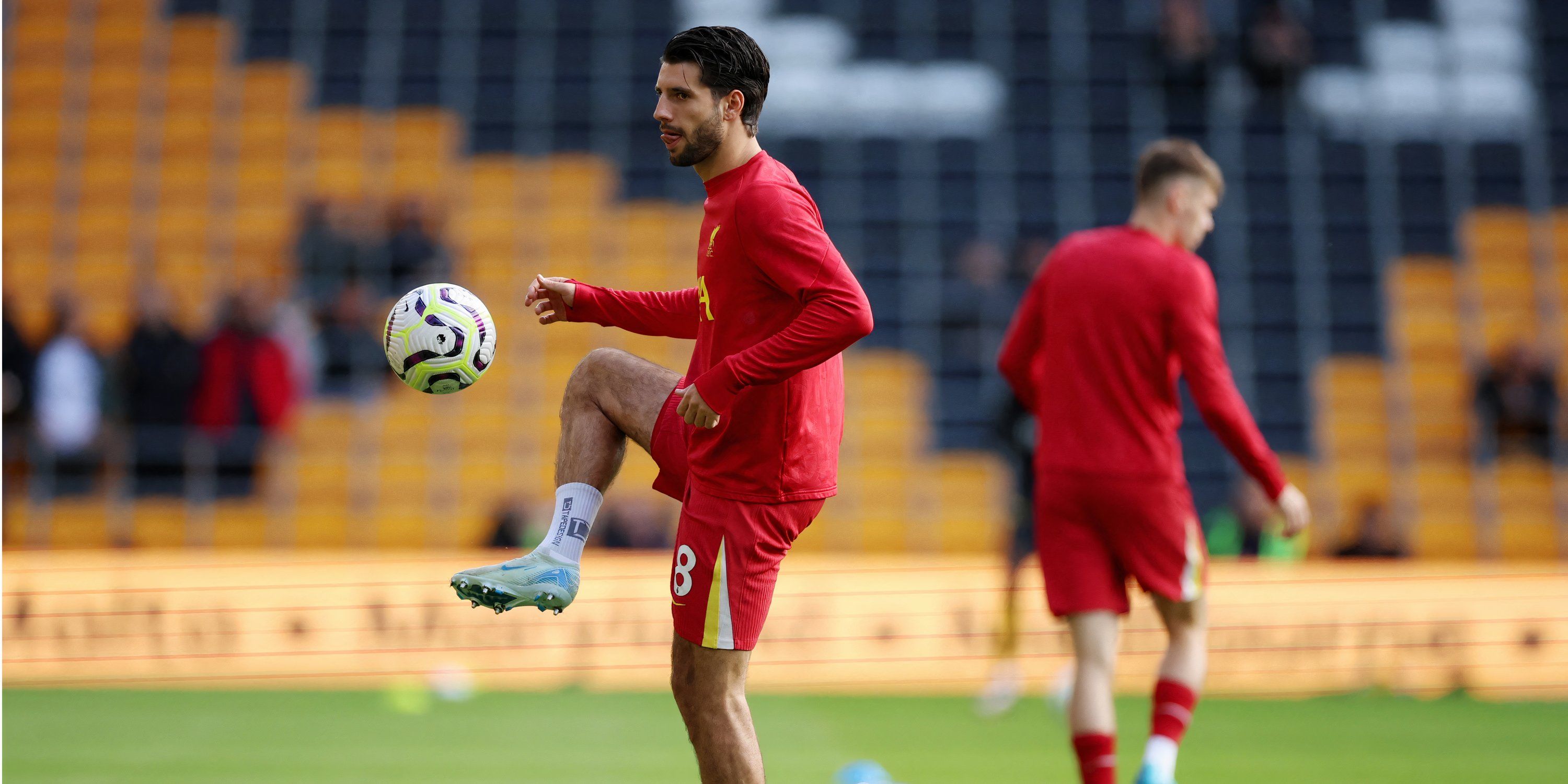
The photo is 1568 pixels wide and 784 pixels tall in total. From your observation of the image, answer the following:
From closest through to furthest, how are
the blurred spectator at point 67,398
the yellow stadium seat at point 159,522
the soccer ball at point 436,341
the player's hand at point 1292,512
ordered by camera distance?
the soccer ball at point 436,341
the player's hand at point 1292,512
the blurred spectator at point 67,398
the yellow stadium seat at point 159,522

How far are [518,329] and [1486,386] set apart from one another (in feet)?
28.6

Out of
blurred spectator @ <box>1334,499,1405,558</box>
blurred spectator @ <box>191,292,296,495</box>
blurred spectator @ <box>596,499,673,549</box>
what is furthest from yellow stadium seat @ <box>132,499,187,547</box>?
blurred spectator @ <box>1334,499,1405,558</box>

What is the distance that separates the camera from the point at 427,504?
42.4 feet

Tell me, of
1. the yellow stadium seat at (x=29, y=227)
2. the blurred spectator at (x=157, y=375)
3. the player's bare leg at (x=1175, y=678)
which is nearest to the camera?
the player's bare leg at (x=1175, y=678)

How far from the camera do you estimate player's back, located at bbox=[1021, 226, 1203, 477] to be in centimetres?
440

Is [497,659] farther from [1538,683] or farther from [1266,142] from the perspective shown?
[1266,142]

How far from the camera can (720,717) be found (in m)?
3.82

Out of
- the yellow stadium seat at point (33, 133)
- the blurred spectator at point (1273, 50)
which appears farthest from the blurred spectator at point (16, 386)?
the blurred spectator at point (1273, 50)

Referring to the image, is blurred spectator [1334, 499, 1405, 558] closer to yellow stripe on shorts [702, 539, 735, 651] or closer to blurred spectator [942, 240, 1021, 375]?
blurred spectator [942, 240, 1021, 375]

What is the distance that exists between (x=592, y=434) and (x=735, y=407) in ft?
1.61

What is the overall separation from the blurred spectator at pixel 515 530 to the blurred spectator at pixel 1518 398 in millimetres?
8219

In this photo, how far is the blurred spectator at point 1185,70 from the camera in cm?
1459

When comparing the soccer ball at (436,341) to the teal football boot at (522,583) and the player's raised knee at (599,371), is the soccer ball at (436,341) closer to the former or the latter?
the player's raised knee at (599,371)

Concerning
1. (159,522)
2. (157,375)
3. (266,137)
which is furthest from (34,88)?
(159,522)
